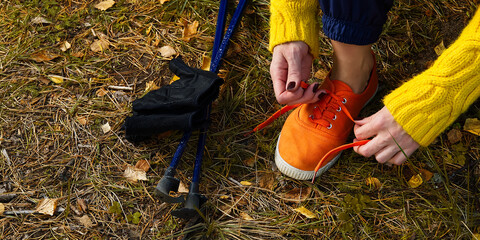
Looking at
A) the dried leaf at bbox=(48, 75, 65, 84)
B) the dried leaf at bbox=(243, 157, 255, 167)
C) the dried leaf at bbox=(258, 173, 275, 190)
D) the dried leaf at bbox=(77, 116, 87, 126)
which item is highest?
the dried leaf at bbox=(48, 75, 65, 84)

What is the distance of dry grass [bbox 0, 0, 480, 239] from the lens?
1704mm

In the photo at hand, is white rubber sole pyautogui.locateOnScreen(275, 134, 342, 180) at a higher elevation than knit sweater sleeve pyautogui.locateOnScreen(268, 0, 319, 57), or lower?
lower

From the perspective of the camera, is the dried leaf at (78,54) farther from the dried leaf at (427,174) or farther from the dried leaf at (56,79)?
the dried leaf at (427,174)

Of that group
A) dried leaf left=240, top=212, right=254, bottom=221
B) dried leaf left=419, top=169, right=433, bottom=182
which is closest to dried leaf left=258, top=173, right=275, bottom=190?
dried leaf left=240, top=212, right=254, bottom=221

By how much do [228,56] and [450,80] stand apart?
1135 millimetres

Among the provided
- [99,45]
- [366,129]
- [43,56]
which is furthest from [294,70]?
[43,56]

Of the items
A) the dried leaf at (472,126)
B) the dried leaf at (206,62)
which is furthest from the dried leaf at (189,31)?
the dried leaf at (472,126)

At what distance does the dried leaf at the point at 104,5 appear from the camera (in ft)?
7.88

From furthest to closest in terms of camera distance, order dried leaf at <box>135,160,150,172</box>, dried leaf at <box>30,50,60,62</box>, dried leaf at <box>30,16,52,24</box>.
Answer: dried leaf at <box>30,16,52,24</box>, dried leaf at <box>30,50,60,62</box>, dried leaf at <box>135,160,150,172</box>

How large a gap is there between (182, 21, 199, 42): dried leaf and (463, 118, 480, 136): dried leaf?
1.48 meters

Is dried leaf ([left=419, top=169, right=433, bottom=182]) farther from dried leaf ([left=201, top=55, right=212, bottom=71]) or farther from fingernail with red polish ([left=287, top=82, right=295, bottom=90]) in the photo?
dried leaf ([left=201, top=55, right=212, bottom=71])

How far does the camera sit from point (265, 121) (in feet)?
6.26

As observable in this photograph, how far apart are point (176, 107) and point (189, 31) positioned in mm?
648

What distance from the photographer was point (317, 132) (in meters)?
1.79
